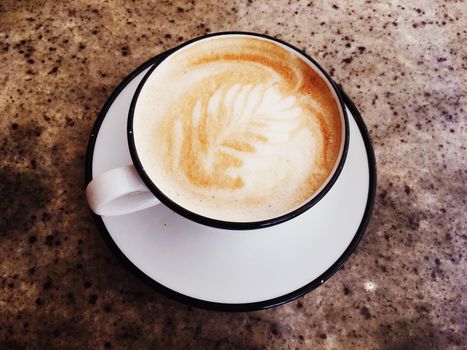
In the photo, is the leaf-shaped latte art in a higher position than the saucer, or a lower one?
higher

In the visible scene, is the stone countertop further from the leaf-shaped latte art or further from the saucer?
Result: the leaf-shaped latte art

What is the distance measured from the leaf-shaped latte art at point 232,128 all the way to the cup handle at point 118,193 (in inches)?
2.8

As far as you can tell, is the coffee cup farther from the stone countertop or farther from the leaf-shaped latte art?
the stone countertop

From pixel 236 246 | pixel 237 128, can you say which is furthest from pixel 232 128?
pixel 236 246

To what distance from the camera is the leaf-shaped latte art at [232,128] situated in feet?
2.00

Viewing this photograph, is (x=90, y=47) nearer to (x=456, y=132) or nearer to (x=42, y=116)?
(x=42, y=116)

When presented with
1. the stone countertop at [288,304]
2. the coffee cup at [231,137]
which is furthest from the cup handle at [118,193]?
the stone countertop at [288,304]

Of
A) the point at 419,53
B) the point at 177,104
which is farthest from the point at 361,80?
the point at 177,104

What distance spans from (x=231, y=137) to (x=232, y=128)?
2 centimetres

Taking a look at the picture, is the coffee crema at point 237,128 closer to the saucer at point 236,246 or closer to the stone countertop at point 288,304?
the saucer at point 236,246

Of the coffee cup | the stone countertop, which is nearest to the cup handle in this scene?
the coffee cup

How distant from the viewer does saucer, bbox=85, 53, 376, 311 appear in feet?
1.95

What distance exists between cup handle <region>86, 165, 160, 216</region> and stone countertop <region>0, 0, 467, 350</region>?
0.42 feet

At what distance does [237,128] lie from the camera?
65 cm
